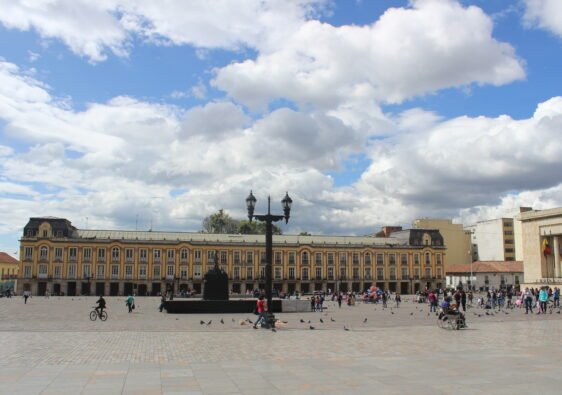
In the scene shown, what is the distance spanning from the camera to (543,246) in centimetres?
7981

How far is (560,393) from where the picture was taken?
10281 mm

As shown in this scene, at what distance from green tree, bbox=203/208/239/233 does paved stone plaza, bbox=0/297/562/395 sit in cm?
9444

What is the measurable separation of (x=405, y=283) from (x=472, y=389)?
100 metres

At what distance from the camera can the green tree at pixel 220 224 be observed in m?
117

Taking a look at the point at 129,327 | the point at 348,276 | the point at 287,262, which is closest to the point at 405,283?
the point at 348,276

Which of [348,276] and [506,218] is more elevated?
[506,218]

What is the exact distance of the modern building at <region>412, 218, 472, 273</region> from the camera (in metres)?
135

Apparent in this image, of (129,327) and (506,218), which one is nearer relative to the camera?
(129,327)

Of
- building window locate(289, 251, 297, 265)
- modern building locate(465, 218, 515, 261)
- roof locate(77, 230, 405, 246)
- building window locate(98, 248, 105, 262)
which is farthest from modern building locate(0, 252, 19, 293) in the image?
modern building locate(465, 218, 515, 261)

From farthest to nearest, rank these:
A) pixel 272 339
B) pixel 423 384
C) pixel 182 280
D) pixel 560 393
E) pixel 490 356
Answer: pixel 182 280 → pixel 272 339 → pixel 490 356 → pixel 423 384 → pixel 560 393

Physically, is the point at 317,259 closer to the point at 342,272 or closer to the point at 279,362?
the point at 342,272

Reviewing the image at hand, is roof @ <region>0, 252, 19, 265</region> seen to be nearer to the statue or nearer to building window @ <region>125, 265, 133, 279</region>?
building window @ <region>125, 265, 133, 279</region>

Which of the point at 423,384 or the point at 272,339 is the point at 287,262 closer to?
the point at 272,339

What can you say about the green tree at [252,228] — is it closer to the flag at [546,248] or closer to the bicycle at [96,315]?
the flag at [546,248]
